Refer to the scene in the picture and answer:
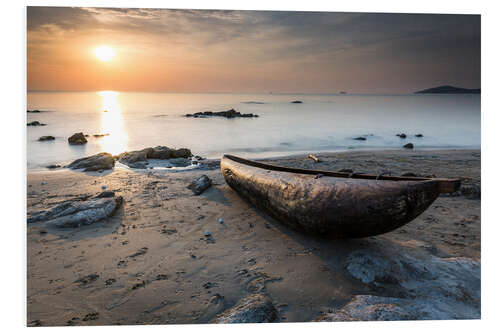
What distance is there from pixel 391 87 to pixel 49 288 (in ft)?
18.8

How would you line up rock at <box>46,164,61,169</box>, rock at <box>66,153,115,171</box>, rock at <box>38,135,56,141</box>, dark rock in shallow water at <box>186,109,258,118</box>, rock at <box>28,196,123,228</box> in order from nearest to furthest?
1. rock at <box>28,196,123,228</box>
2. rock at <box>66,153,115,171</box>
3. rock at <box>46,164,61,169</box>
4. rock at <box>38,135,56,141</box>
5. dark rock in shallow water at <box>186,109,258,118</box>

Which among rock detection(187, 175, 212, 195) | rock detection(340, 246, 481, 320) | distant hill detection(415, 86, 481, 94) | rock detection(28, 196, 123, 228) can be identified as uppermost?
distant hill detection(415, 86, 481, 94)

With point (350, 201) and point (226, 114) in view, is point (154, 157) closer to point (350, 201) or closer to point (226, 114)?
point (350, 201)

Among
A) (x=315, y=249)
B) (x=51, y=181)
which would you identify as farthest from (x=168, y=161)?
(x=315, y=249)

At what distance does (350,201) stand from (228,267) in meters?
1.42

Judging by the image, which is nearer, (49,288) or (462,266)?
(49,288)

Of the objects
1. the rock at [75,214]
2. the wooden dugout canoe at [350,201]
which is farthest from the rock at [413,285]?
the rock at [75,214]

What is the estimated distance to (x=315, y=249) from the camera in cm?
316

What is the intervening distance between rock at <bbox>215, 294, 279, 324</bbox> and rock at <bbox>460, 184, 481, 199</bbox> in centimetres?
421

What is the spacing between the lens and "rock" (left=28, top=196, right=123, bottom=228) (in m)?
3.72

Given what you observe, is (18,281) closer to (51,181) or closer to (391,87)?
(51,181)

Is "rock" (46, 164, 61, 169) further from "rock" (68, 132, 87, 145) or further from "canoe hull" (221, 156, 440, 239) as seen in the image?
"canoe hull" (221, 156, 440, 239)

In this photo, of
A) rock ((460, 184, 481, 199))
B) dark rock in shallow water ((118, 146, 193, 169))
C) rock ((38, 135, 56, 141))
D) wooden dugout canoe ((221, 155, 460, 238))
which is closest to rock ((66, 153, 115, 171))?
dark rock in shallow water ((118, 146, 193, 169))

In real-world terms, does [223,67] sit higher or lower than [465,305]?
higher
